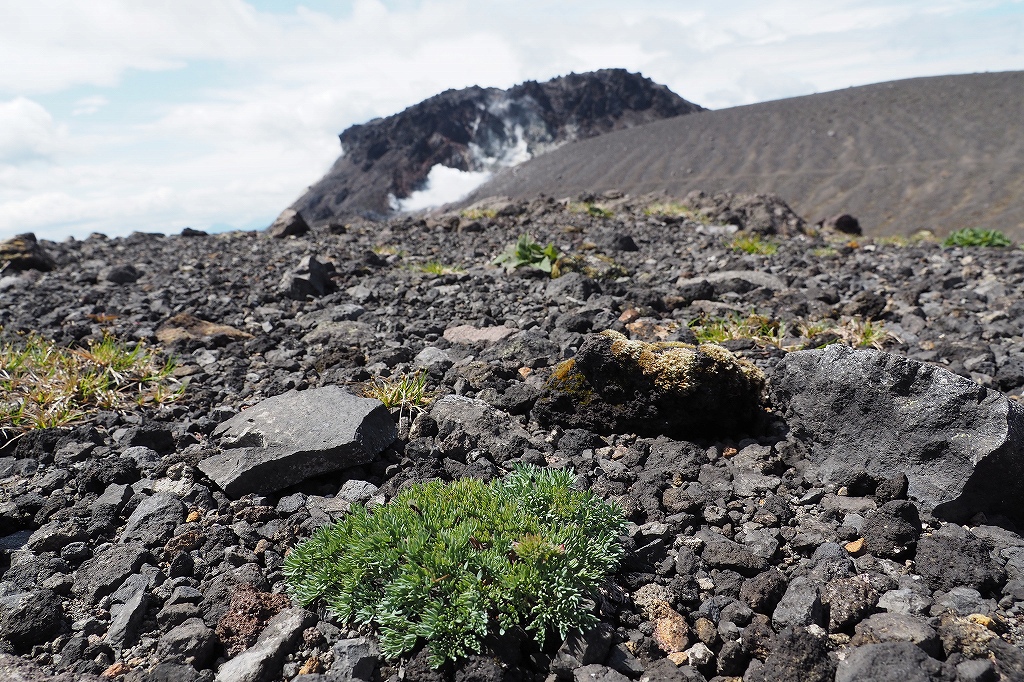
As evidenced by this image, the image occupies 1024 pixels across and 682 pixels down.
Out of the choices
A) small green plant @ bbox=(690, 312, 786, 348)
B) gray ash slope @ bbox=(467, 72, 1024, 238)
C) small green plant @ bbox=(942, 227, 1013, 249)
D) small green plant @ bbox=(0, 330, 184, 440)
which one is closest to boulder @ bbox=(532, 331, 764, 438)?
small green plant @ bbox=(690, 312, 786, 348)

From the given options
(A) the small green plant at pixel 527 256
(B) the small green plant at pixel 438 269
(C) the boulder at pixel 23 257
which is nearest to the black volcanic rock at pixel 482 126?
(C) the boulder at pixel 23 257

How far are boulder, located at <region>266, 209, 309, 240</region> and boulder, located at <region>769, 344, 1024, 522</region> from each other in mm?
12231

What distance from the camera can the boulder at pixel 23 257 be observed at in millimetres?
10109

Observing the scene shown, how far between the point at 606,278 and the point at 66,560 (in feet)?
20.8

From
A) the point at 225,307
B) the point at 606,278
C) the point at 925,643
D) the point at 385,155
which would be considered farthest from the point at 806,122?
the point at 385,155

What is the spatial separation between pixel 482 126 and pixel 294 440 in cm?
8636

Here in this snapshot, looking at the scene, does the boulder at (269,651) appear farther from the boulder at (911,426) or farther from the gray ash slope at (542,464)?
the boulder at (911,426)

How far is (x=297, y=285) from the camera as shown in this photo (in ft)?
26.1

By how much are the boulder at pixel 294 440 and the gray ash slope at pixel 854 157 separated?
2264 cm

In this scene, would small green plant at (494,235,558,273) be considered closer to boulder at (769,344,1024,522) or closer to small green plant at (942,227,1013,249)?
boulder at (769,344,1024,522)

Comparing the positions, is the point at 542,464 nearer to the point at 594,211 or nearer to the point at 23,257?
the point at 23,257

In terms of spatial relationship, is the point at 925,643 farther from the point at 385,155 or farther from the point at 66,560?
the point at 385,155

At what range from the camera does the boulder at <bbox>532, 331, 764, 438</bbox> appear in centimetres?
387

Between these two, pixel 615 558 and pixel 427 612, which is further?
pixel 615 558
